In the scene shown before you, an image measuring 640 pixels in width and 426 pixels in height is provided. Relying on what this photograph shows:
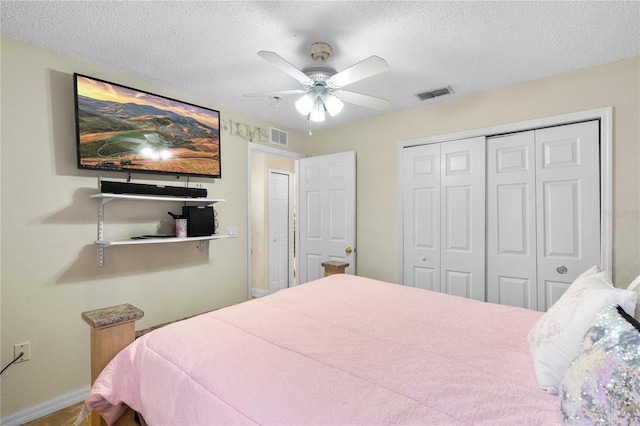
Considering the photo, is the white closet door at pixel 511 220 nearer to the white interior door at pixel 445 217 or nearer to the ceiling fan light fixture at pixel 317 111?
the white interior door at pixel 445 217

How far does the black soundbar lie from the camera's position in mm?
2160

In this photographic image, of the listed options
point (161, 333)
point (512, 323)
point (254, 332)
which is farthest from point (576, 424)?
point (161, 333)

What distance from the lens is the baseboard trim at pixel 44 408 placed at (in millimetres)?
1914

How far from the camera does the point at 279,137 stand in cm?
373

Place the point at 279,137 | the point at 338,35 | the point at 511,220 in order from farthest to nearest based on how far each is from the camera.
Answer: the point at 279,137, the point at 511,220, the point at 338,35

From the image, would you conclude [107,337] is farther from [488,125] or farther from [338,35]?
[488,125]

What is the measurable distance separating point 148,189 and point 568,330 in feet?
8.51

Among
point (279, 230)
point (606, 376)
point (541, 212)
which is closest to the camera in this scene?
point (606, 376)

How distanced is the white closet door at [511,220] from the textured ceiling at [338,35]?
586 mm

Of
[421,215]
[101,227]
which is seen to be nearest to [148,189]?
[101,227]

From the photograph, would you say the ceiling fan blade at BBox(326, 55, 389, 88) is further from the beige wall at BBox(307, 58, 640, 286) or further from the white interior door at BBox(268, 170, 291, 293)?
the white interior door at BBox(268, 170, 291, 293)

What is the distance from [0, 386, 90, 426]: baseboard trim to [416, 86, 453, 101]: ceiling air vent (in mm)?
3618

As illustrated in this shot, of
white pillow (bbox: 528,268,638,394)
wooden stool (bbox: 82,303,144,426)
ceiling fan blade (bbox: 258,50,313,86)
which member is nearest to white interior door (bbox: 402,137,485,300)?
ceiling fan blade (bbox: 258,50,313,86)

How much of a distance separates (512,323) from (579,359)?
78 cm
